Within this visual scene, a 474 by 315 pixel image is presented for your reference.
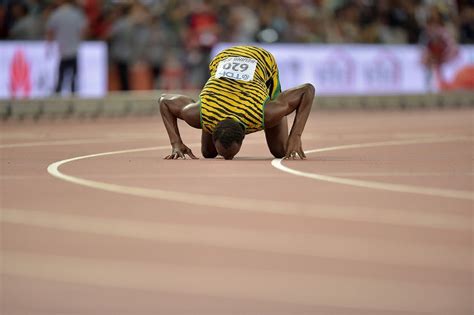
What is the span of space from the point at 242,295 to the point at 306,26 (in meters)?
25.2

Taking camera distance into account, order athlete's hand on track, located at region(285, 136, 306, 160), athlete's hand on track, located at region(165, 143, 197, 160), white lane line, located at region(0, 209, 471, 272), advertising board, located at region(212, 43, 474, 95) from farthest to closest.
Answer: advertising board, located at region(212, 43, 474, 95), athlete's hand on track, located at region(165, 143, 197, 160), athlete's hand on track, located at region(285, 136, 306, 160), white lane line, located at region(0, 209, 471, 272)

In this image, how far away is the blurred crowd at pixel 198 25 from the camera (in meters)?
25.9

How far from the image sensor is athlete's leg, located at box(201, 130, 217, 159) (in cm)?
1256

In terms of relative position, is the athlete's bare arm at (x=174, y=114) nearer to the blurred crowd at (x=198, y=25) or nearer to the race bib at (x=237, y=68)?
the race bib at (x=237, y=68)

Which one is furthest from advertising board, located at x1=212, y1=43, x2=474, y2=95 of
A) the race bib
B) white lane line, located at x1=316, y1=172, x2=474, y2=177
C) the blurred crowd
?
white lane line, located at x1=316, y1=172, x2=474, y2=177

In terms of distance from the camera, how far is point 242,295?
17.0 ft

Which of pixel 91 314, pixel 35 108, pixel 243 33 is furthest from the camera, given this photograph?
pixel 243 33

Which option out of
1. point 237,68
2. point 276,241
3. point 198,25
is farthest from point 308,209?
point 198,25

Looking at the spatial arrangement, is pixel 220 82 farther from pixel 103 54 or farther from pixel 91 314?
pixel 103 54

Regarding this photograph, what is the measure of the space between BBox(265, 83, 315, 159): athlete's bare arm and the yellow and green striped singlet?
0.35 ft

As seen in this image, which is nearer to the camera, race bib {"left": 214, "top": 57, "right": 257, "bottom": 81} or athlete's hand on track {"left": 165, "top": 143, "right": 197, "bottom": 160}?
race bib {"left": 214, "top": 57, "right": 257, "bottom": 81}

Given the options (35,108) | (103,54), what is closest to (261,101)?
(35,108)

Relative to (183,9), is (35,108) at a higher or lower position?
lower

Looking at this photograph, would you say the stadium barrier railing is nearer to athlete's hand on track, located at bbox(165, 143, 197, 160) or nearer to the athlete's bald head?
athlete's hand on track, located at bbox(165, 143, 197, 160)
